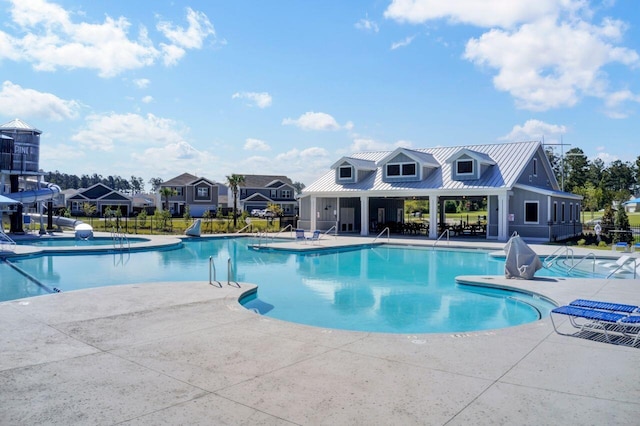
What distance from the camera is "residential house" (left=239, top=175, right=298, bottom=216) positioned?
2667 inches

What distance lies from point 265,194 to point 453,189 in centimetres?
4488

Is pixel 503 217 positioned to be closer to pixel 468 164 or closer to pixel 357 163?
pixel 468 164

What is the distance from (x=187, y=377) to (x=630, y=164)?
9525cm

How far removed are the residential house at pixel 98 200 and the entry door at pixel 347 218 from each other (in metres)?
38.9

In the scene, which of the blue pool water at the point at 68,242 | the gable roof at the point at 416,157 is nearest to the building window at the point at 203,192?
the blue pool water at the point at 68,242

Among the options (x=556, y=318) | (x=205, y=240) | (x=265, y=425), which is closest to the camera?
(x=265, y=425)

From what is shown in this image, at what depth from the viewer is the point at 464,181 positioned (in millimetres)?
27688

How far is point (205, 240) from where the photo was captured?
28406mm

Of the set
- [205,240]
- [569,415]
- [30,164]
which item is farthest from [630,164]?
[569,415]

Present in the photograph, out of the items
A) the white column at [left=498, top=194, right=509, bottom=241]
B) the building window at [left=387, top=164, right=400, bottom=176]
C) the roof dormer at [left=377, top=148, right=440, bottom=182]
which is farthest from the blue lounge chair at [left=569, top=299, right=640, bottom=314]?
the building window at [left=387, top=164, right=400, bottom=176]

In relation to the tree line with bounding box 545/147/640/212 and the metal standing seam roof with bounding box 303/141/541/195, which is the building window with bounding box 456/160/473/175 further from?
the tree line with bounding box 545/147/640/212

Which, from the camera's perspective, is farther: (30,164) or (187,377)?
(30,164)

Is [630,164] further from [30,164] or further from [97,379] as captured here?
[97,379]

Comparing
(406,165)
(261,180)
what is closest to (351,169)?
(406,165)
